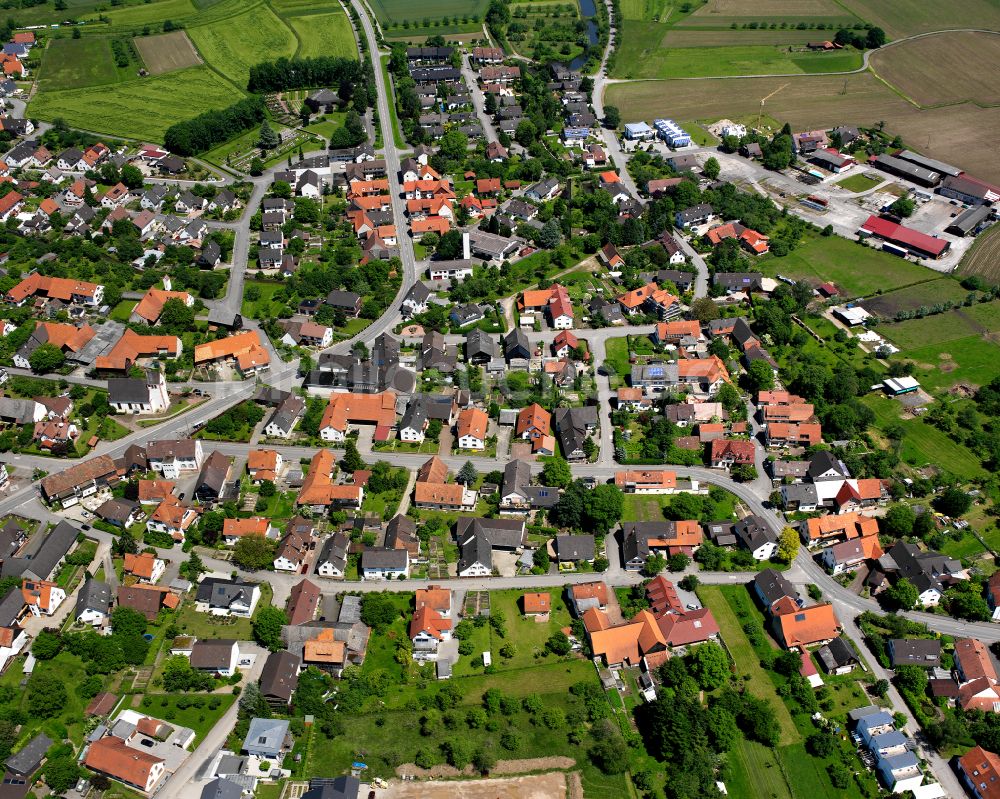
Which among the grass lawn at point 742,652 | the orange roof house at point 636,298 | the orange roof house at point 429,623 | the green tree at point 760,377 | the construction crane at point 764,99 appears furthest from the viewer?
the construction crane at point 764,99

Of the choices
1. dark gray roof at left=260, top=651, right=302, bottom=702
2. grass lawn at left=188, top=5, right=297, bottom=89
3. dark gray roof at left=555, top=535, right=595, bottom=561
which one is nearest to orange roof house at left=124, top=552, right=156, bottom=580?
dark gray roof at left=260, top=651, right=302, bottom=702

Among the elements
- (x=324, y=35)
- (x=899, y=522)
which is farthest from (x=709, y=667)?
(x=324, y=35)

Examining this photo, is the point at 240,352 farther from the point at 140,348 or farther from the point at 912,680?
the point at 912,680

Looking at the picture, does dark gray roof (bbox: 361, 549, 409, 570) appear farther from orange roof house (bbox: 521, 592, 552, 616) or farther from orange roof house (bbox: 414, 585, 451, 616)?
orange roof house (bbox: 521, 592, 552, 616)

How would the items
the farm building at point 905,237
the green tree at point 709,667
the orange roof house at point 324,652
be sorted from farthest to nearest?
the farm building at point 905,237 < the orange roof house at point 324,652 < the green tree at point 709,667

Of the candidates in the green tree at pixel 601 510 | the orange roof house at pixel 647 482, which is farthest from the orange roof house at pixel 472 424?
the orange roof house at pixel 647 482

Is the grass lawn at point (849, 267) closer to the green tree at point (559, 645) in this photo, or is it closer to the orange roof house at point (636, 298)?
the orange roof house at point (636, 298)

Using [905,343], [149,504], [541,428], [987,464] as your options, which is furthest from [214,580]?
[905,343]

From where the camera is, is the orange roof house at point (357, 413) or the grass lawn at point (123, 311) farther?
the grass lawn at point (123, 311)
